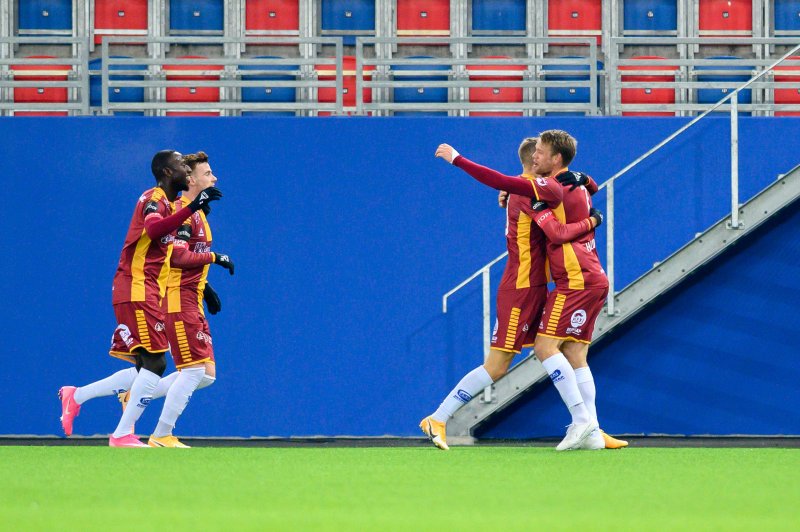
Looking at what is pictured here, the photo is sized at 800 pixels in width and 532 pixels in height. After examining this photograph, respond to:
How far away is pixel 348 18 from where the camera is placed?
18.4 m

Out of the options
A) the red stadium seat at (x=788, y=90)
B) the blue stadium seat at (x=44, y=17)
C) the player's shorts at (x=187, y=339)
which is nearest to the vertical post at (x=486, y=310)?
the player's shorts at (x=187, y=339)

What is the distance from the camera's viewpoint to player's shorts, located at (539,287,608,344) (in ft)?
25.2

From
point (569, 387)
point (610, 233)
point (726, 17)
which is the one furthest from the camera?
point (726, 17)

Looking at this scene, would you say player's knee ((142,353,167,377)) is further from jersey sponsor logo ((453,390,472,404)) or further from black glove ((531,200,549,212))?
black glove ((531,200,549,212))

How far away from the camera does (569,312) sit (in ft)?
25.2

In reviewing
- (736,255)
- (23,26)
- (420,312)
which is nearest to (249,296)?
(420,312)

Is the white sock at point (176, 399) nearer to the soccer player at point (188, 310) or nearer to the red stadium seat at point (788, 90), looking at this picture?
the soccer player at point (188, 310)

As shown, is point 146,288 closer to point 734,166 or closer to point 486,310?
point 486,310

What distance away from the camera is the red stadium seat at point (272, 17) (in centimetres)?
1831

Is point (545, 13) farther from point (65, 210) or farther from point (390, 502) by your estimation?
point (390, 502)

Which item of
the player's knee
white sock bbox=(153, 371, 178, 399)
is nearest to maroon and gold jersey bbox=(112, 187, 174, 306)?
the player's knee

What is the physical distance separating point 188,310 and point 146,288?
0.73 meters

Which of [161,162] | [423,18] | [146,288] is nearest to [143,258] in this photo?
[146,288]

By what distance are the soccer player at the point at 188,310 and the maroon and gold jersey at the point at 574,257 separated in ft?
8.30
